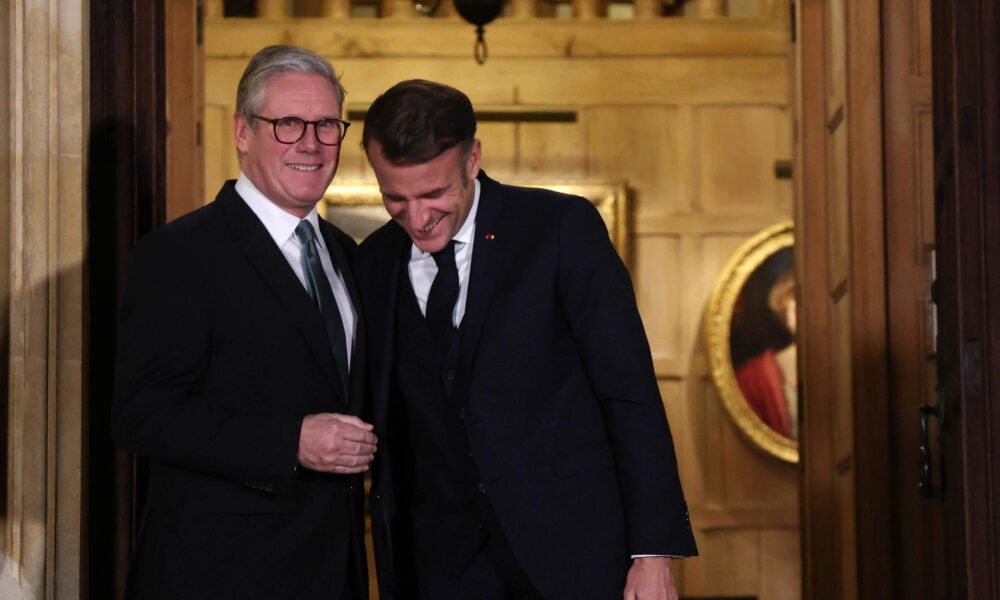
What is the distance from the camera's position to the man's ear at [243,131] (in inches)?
113

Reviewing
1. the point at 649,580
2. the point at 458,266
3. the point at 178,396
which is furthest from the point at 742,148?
the point at 178,396

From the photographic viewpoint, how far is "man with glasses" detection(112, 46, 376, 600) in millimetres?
2596

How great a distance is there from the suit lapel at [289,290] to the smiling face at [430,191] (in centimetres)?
22

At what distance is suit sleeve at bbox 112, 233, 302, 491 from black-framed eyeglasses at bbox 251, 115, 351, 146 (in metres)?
0.30

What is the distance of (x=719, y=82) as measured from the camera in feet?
23.7

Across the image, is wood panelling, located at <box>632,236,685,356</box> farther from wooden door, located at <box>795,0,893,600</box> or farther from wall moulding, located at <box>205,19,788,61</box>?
wooden door, located at <box>795,0,893,600</box>

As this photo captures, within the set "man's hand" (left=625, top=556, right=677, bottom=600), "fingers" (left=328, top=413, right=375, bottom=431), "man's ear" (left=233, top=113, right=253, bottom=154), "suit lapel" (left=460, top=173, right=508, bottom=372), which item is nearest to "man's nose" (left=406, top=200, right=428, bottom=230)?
"suit lapel" (left=460, top=173, right=508, bottom=372)

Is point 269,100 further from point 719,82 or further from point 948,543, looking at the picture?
point 719,82

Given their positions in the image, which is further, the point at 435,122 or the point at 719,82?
the point at 719,82

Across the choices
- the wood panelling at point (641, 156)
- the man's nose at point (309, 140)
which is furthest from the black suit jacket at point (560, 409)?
the wood panelling at point (641, 156)

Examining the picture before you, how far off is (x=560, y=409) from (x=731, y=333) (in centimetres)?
435

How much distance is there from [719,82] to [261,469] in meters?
5.03

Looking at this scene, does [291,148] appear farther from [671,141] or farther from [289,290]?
[671,141]

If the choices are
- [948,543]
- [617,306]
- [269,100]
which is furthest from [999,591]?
[269,100]
